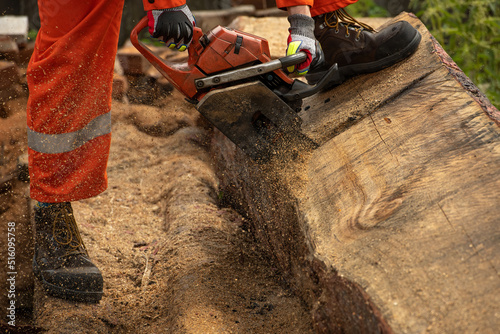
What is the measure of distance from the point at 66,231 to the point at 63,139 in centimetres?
46

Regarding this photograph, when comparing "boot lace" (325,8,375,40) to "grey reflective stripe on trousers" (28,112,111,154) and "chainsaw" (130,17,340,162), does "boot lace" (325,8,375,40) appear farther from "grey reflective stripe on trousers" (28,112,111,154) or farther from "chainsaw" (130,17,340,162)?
"grey reflective stripe on trousers" (28,112,111,154)

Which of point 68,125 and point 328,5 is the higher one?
point 328,5

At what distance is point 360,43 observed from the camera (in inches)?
89.5

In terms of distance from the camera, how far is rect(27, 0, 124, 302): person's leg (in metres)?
1.79

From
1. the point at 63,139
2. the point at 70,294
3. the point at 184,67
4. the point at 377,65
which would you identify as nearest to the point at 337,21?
the point at 377,65

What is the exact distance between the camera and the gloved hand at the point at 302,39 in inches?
78.4

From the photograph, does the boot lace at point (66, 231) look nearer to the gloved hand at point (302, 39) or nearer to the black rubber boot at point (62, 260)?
the black rubber boot at point (62, 260)

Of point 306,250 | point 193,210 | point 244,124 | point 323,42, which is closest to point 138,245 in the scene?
point 193,210

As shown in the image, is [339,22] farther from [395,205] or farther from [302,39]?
[395,205]

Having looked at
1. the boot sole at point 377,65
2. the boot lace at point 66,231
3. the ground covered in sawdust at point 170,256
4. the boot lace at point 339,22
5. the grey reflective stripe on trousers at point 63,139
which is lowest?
the ground covered in sawdust at point 170,256

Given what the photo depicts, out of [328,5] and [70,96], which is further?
[328,5]

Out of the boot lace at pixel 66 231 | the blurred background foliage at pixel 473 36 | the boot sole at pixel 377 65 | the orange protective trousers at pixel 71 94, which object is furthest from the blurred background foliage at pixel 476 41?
the boot lace at pixel 66 231

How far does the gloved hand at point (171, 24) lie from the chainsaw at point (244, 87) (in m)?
0.13

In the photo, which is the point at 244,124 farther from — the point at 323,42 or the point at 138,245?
the point at 138,245
